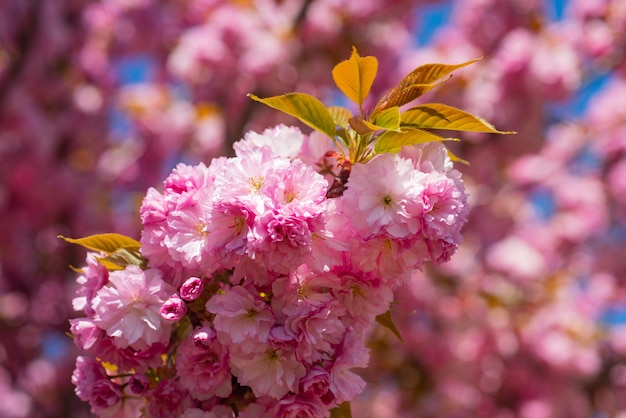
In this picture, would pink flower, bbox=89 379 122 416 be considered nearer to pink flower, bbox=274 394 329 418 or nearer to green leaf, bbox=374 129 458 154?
pink flower, bbox=274 394 329 418

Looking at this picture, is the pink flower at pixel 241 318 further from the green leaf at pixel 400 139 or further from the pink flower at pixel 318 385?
the green leaf at pixel 400 139

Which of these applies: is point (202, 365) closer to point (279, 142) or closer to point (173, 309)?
point (173, 309)

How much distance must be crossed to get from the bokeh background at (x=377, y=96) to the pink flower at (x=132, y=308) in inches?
100

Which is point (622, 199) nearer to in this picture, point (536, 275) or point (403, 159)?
point (536, 275)

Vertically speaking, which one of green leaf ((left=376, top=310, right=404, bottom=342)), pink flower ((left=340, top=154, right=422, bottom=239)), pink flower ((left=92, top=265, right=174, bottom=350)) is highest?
pink flower ((left=340, top=154, right=422, bottom=239))

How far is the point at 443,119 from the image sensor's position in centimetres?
96

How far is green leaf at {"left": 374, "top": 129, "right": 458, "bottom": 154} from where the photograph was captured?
0.91 metres

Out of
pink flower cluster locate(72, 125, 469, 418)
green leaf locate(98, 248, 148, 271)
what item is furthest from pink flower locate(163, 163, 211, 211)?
green leaf locate(98, 248, 148, 271)

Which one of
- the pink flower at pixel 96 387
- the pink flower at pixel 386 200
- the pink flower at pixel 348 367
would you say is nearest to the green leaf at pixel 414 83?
the pink flower at pixel 386 200

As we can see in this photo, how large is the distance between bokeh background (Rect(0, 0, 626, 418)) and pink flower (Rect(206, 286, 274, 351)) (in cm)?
260

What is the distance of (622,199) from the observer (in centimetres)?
500

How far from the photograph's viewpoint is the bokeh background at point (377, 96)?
395 centimetres

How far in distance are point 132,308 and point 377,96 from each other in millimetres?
3643

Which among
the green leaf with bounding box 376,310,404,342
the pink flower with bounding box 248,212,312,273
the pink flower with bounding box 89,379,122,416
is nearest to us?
the pink flower with bounding box 248,212,312,273
